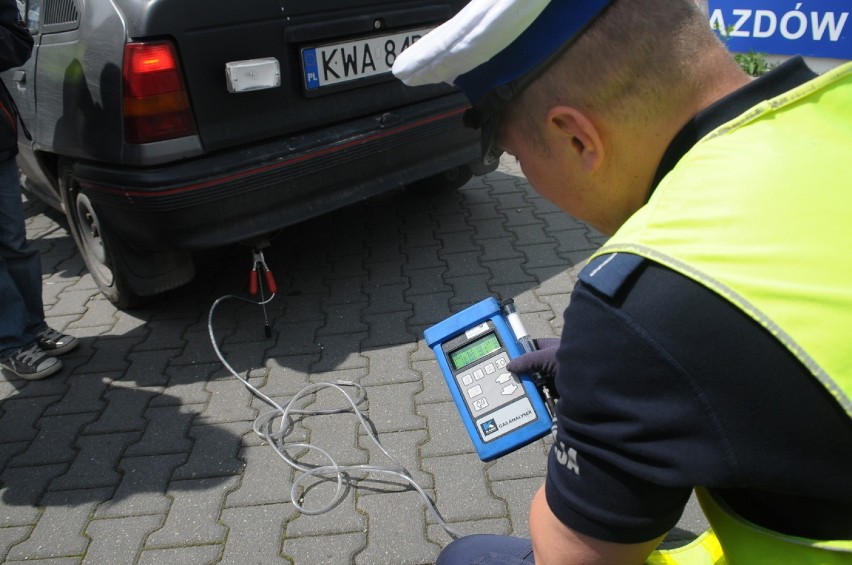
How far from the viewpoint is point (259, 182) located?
302cm

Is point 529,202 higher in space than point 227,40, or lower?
lower

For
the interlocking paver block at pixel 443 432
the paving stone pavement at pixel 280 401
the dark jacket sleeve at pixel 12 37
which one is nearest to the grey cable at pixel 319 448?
the paving stone pavement at pixel 280 401

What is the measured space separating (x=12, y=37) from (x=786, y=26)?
5.96 m

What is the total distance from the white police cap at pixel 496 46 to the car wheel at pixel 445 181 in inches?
130

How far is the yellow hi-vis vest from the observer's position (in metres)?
0.78

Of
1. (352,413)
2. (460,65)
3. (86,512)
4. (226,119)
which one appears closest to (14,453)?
(86,512)

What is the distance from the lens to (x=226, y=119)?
2910 millimetres

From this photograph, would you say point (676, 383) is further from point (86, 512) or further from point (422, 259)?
point (422, 259)

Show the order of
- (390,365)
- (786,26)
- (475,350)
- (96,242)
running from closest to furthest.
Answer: (475,350) → (390,365) → (96,242) → (786,26)

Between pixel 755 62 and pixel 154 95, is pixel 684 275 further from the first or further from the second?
pixel 755 62

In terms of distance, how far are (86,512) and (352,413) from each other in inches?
37.9

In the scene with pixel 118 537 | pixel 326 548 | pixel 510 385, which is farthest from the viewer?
pixel 118 537

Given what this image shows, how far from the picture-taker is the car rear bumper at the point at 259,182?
2.88 meters

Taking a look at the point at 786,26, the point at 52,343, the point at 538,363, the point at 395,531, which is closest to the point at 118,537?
the point at 395,531
